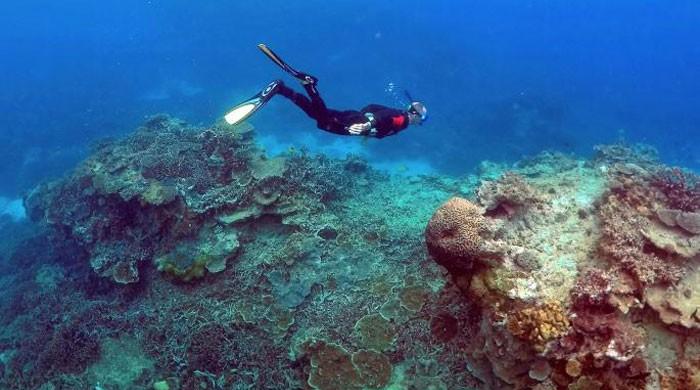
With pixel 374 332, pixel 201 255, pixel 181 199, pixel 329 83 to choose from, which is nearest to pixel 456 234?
pixel 374 332

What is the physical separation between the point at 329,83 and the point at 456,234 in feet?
93.7

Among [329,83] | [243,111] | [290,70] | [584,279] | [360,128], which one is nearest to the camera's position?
[584,279]

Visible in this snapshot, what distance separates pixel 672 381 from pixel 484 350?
2166 millimetres

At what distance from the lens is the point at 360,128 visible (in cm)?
816

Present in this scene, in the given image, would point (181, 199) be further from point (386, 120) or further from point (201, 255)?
point (386, 120)

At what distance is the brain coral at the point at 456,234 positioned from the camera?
619 cm

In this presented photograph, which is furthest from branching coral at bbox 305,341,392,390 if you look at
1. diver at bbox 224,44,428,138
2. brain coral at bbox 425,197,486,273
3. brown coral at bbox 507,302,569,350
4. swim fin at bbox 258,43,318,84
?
swim fin at bbox 258,43,318,84

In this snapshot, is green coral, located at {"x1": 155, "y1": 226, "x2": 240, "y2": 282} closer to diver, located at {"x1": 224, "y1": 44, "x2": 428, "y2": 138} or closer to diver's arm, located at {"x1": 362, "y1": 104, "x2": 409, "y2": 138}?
diver, located at {"x1": 224, "y1": 44, "x2": 428, "y2": 138}

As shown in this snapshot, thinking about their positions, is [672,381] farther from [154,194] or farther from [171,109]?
[171,109]

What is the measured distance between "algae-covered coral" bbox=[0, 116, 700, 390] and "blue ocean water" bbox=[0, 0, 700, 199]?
12765 mm

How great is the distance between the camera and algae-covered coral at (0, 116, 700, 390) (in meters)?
5.43

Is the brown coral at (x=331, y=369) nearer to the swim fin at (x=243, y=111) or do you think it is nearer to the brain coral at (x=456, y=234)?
the brain coral at (x=456, y=234)

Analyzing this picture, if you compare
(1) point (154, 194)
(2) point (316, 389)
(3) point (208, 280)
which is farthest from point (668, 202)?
(1) point (154, 194)

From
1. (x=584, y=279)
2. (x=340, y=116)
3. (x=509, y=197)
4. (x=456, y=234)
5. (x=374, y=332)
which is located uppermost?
(x=340, y=116)
